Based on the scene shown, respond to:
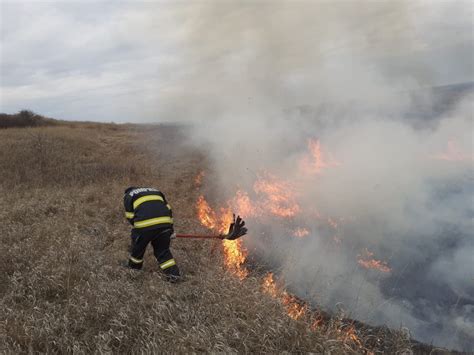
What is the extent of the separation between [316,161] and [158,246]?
9.19m

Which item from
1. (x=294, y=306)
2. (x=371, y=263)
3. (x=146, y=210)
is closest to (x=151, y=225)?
(x=146, y=210)

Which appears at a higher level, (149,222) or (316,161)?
(316,161)

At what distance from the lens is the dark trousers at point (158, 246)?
5898mm

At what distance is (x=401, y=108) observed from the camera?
2180 centimetres

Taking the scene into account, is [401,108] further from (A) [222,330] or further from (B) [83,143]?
(A) [222,330]

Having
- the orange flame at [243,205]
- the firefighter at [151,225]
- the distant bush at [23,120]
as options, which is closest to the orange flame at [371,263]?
the orange flame at [243,205]

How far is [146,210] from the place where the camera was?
587 centimetres

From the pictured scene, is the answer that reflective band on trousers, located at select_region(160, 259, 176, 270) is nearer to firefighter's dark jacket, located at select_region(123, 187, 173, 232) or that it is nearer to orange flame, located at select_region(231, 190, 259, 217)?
firefighter's dark jacket, located at select_region(123, 187, 173, 232)

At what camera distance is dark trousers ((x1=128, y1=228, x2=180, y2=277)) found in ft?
19.4

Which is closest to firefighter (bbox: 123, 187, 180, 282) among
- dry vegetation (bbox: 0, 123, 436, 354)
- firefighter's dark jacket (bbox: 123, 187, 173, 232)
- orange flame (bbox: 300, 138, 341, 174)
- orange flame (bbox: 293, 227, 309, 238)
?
firefighter's dark jacket (bbox: 123, 187, 173, 232)

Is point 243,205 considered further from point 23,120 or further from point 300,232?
point 23,120

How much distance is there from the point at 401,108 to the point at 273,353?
20.9 m

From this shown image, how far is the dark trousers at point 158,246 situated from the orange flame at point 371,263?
500 centimetres

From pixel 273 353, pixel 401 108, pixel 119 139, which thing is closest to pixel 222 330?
pixel 273 353
